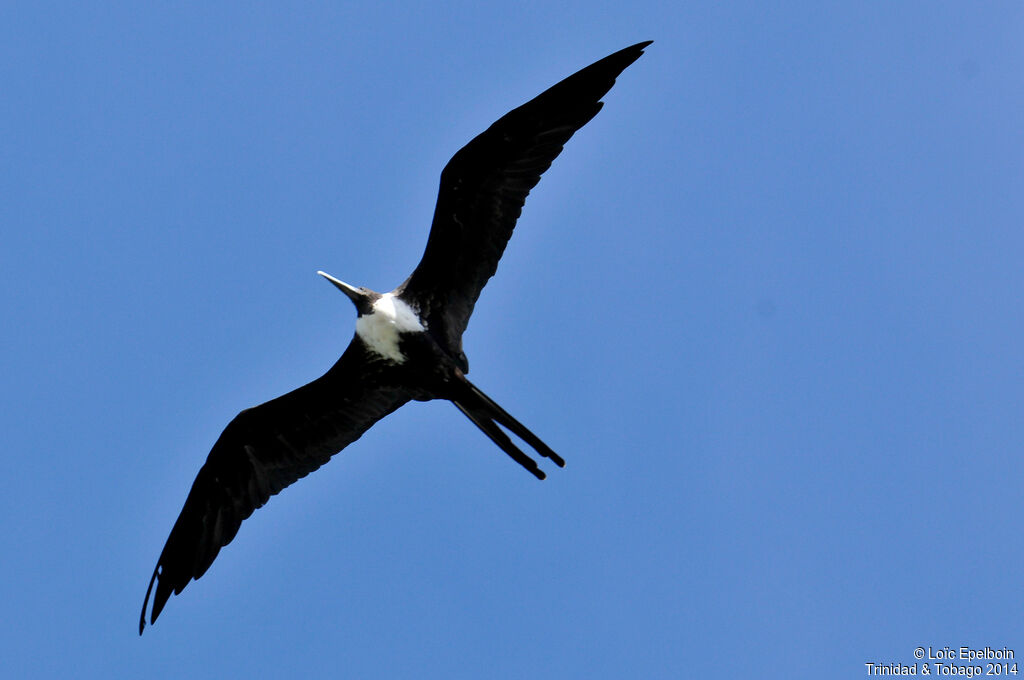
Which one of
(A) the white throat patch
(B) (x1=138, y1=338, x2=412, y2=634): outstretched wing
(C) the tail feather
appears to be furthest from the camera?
Result: (B) (x1=138, y1=338, x2=412, y2=634): outstretched wing

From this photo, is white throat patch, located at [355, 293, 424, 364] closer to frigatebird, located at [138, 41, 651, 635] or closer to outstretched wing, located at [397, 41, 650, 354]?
frigatebird, located at [138, 41, 651, 635]

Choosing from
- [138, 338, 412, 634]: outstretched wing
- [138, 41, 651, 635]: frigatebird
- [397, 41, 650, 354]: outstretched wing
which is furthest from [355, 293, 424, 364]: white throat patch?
[138, 338, 412, 634]: outstretched wing

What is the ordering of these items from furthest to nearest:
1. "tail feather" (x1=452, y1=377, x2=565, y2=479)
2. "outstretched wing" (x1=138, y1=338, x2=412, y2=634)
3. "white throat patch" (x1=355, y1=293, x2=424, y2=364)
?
"outstretched wing" (x1=138, y1=338, x2=412, y2=634)
"white throat patch" (x1=355, y1=293, x2=424, y2=364)
"tail feather" (x1=452, y1=377, x2=565, y2=479)

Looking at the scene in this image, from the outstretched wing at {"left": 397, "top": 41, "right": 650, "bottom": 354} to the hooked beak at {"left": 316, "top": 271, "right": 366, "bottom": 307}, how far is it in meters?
0.34

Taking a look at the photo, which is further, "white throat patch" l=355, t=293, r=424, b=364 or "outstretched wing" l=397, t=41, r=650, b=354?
"white throat patch" l=355, t=293, r=424, b=364

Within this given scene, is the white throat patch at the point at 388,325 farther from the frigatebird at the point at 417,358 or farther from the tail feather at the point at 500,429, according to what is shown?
the tail feather at the point at 500,429

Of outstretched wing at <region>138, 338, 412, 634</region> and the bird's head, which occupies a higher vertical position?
the bird's head

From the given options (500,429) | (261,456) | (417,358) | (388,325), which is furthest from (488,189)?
(261,456)

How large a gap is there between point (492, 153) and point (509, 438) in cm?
232

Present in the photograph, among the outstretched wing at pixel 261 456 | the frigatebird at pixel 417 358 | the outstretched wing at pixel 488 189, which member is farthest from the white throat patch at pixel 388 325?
the outstretched wing at pixel 261 456

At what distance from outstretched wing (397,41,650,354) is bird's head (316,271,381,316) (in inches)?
10.3

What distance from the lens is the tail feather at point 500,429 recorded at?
9.96 metres

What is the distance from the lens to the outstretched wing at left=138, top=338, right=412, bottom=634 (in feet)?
36.0

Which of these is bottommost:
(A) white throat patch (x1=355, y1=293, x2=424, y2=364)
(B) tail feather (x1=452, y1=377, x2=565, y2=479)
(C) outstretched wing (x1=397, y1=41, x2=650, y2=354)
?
(B) tail feather (x1=452, y1=377, x2=565, y2=479)
